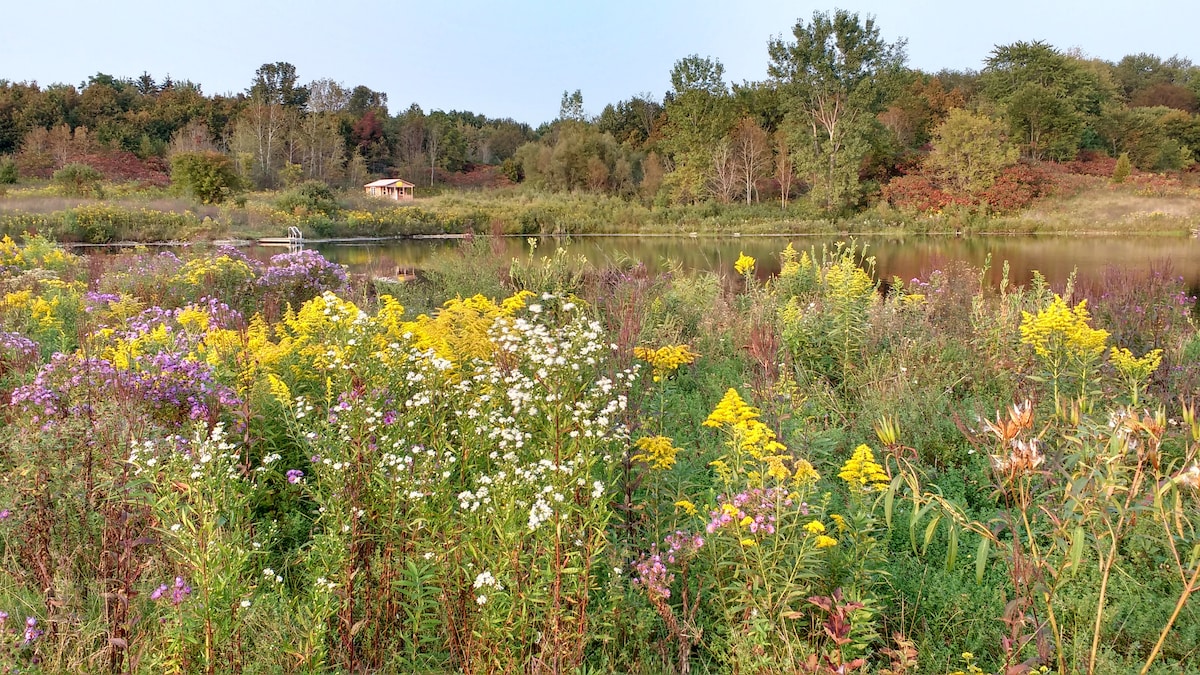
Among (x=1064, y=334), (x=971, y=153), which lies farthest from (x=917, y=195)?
(x=1064, y=334)

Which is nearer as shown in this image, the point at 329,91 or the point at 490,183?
the point at 490,183

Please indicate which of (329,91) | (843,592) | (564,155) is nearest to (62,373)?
(843,592)

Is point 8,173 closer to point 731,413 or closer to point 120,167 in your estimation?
point 120,167

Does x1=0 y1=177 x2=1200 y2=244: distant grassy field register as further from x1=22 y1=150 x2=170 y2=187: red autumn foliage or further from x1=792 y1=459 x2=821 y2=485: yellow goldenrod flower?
x1=792 y1=459 x2=821 y2=485: yellow goldenrod flower

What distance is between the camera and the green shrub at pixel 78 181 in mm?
27580

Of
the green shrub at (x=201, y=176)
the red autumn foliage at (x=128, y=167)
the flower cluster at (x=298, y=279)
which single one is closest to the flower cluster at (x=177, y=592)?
the flower cluster at (x=298, y=279)

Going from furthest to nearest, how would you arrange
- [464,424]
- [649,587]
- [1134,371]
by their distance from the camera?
[1134,371], [464,424], [649,587]

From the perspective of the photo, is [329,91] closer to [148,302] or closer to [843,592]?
[148,302]

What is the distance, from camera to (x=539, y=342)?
2.55 metres

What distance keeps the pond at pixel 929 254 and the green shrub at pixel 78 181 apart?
37.1ft

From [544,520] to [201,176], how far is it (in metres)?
32.4

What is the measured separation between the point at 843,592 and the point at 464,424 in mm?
1301

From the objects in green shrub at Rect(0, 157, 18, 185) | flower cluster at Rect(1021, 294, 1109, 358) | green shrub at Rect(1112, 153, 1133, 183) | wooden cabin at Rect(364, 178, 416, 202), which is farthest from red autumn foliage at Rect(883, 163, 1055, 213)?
green shrub at Rect(0, 157, 18, 185)

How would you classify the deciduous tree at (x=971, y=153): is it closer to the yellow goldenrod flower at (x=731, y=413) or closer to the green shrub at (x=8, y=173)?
the yellow goldenrod flower at (x=731, y=413)
